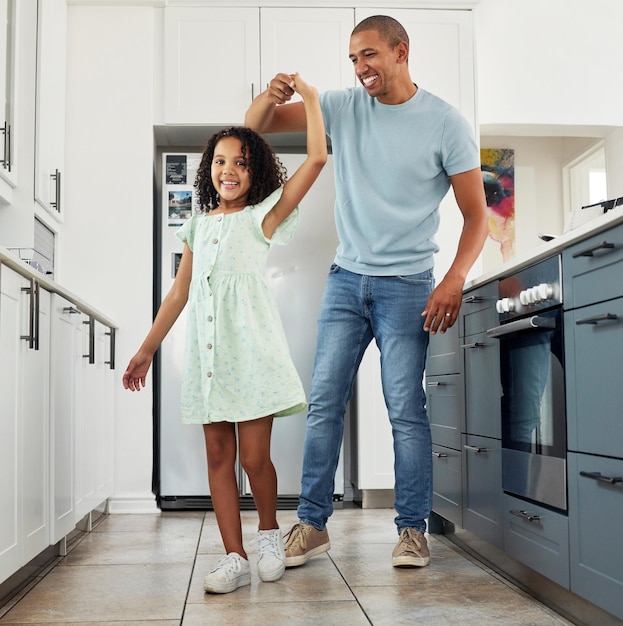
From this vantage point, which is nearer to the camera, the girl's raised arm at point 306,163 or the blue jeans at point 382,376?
the girl's raised arm at point 306,163

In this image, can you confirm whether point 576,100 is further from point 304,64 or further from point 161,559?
point 161,559

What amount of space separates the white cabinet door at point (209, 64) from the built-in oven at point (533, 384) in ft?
6.83

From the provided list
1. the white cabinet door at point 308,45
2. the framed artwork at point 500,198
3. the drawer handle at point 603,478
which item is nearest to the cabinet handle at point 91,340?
the white cabinet door at point 308,45

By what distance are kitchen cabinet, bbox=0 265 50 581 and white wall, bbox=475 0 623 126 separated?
Result: 8.56 ft

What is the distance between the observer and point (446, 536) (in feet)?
9.55

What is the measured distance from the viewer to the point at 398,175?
7.74 feet

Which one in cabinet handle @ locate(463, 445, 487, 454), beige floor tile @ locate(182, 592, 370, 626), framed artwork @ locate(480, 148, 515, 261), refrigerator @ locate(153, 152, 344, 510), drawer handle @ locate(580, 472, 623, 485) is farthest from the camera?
framed artwork @ locate(480, 148, 515, 261)

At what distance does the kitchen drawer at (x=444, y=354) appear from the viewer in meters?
2.66

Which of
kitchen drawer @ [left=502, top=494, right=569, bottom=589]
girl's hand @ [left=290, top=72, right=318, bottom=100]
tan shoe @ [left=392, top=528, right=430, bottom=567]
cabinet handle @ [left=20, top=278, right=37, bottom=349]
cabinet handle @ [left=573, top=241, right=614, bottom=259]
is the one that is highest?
girl's hand @ [left=290, top=72, right=318, bottom=100]

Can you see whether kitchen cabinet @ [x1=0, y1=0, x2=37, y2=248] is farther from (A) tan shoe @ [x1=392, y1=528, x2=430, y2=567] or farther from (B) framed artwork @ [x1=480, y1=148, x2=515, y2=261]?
(B) framed artwork @ [x1=480, y1=148, x2=515, y2=261]

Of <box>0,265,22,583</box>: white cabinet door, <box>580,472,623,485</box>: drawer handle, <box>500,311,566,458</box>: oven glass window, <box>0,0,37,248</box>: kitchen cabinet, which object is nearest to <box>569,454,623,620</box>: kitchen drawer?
<box>580,472,623,485</box>: drawer handle

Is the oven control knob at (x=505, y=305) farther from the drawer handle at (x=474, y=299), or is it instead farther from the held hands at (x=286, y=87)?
the held hands at (x=286, y=87)

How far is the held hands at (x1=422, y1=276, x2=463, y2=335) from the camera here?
2.26 metres

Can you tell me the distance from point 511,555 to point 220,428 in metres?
0.77
